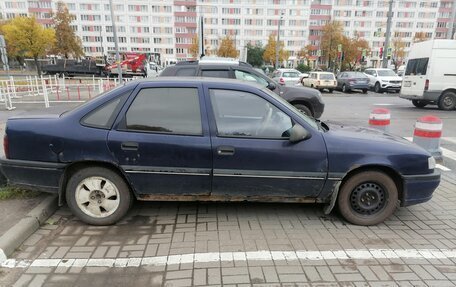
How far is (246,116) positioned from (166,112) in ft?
2.93

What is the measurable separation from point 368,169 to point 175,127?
2215mm

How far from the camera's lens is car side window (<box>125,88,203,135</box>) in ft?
11.8

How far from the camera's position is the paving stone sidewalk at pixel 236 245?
9.47 feet

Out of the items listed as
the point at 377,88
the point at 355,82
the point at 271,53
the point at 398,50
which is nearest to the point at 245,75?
the point at 355,82

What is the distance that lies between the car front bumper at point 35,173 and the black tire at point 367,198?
319 cm

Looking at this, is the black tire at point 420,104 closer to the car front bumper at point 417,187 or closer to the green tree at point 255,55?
the car front bumper at point 417,187

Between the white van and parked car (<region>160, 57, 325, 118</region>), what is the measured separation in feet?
22.1

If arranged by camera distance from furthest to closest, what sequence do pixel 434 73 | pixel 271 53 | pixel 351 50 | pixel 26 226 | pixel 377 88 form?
1. pixel 271 53
2. pixel 351 50
3. pixel 377 88
4. pixel 434 73
5. pixel 26 226

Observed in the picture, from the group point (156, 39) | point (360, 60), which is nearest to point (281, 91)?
point (360, 60)

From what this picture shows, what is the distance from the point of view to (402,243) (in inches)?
138

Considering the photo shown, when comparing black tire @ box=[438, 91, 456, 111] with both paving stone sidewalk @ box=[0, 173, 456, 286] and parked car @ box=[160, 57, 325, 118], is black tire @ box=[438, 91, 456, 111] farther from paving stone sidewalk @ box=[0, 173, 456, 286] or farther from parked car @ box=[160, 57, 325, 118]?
paving stone sidewalk @ box=[0, 173, 456, 286]

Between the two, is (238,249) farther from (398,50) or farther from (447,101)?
(398,50)

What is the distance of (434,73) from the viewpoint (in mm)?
13094

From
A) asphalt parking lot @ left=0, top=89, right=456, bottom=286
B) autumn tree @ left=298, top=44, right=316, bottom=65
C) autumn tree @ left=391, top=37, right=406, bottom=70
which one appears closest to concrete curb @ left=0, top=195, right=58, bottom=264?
asphalt parking lot @ left=0, top=89, right=456, bottom=286
